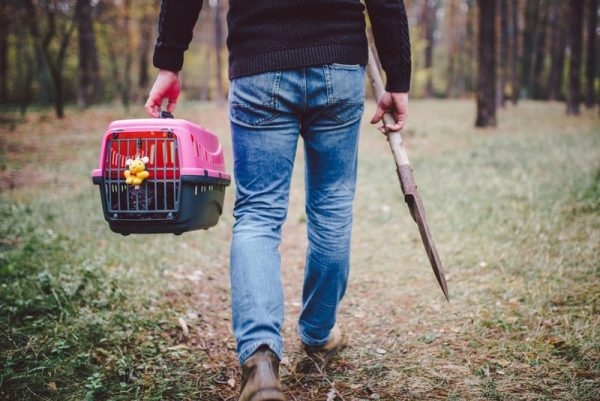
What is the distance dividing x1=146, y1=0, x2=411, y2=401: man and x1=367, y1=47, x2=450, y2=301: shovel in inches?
5.0

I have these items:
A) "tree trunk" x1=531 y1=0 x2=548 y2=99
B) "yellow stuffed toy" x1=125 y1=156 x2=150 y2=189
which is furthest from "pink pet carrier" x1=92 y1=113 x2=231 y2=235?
"tree trunk" x1=531 y1=0 x2=548 y2=99

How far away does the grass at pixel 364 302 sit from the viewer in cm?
197

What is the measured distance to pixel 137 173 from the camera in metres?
1.69

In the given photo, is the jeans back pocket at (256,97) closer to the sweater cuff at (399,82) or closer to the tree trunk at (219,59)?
the sweater cuff at (399,82)

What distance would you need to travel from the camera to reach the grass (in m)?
1.97

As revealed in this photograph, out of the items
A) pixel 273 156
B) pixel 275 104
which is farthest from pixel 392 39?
pixel 273 156

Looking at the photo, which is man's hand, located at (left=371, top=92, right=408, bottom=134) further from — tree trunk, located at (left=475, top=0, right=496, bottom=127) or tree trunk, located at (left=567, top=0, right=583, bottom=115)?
tree trunk, located at (left=567, top=0, right=583, bottom=115)

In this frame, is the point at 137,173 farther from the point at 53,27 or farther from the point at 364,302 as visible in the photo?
the point at 53,27

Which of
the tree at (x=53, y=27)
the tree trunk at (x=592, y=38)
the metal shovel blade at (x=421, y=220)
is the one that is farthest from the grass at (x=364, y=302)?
the tree trunk at (x=592, y=38)

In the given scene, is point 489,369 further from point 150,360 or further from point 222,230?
point 222,230

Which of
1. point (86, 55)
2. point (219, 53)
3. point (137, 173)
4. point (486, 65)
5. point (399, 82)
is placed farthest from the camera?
point (219, 53)

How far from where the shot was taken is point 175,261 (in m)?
3.63

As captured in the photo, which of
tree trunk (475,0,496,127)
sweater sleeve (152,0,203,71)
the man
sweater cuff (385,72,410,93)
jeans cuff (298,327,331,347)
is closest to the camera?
the man

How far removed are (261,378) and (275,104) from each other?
93 centimetres
